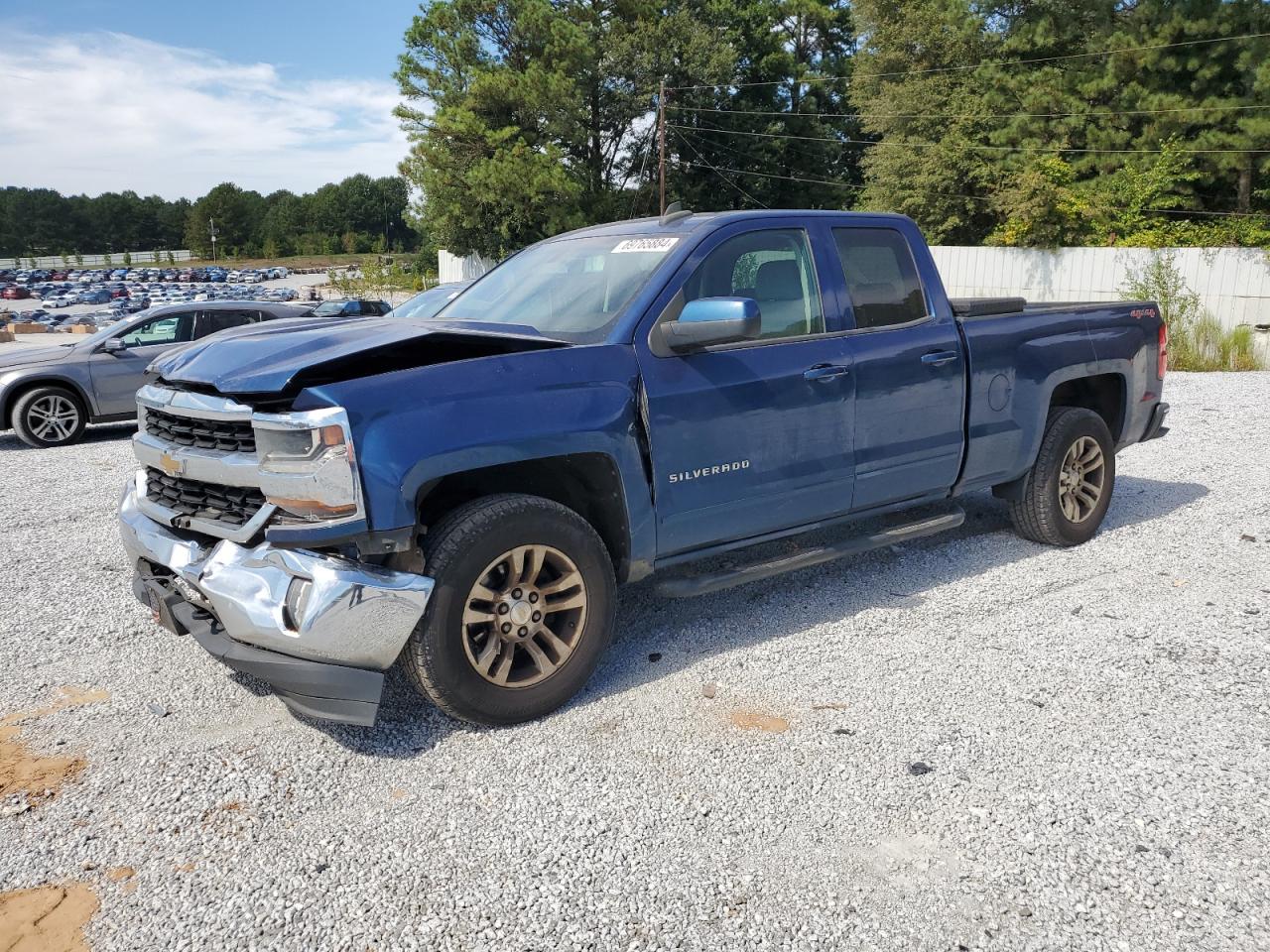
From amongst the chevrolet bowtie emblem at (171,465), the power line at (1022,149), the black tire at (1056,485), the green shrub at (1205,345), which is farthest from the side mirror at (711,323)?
the power line at (1022,149)

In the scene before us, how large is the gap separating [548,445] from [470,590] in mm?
616

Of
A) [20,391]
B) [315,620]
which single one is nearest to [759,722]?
[315,620]

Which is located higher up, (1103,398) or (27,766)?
(1103,398)

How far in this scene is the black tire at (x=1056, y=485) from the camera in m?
5.64

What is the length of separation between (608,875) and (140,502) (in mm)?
2582

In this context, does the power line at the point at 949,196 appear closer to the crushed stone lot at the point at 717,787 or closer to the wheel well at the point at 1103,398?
the wheel well at the point at 1103,398

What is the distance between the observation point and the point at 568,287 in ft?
14.9

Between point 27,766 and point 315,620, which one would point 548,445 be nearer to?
point 315,620

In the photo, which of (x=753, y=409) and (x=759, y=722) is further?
(x=753, y=409)

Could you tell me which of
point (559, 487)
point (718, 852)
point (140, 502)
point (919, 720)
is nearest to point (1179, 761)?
point (919, 720)

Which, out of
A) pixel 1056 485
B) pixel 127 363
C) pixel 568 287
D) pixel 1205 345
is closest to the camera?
pixel 568 287

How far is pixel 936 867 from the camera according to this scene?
9.28 ft

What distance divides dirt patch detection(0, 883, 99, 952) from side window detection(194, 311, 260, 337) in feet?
32.0

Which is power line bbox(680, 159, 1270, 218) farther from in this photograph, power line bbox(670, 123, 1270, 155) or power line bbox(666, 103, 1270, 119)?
power line bbox(666, 103, 1270, 119)
